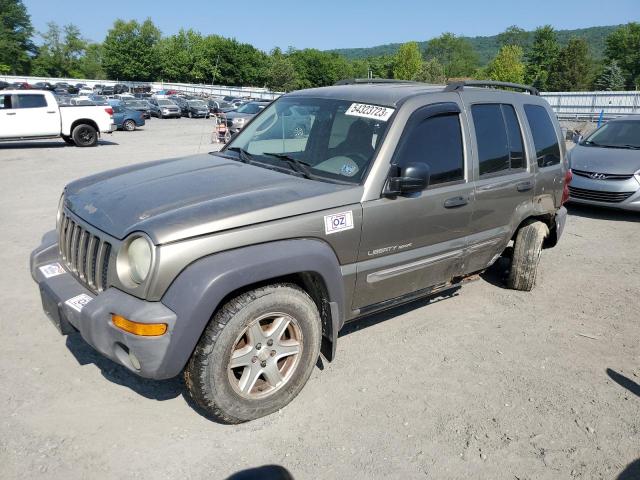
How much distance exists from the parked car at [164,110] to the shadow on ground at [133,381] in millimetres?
34570

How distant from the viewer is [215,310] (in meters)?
2.93

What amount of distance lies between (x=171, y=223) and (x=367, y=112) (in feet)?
5.61

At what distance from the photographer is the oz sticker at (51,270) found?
11.3 feet

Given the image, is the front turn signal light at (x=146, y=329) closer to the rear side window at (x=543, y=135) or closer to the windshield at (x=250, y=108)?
the rear side window at (x=543, y=135)

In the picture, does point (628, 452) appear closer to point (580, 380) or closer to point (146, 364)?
point (580, 380)

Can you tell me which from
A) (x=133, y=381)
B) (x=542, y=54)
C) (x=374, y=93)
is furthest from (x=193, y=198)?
(x=542, y=54)

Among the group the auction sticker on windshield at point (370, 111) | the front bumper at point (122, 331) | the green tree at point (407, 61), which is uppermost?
the green tree at point (407, 61)

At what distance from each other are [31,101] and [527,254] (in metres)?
16.0

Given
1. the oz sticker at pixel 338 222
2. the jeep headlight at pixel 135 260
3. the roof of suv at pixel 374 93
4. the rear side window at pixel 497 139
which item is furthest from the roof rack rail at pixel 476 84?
the jeep headlight at pixel 135 260

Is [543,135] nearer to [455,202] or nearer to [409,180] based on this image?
[455,202]

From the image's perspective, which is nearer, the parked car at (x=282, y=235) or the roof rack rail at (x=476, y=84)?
the parked car at (x=282, y=235)

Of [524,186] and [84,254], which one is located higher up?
[524,186]

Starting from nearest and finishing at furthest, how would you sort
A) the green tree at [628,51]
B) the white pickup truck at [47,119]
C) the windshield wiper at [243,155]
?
the windshield wiper at [243,155], the white pickup truck at [47,119], the green tree at [628,51]

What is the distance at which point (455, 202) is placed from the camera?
397cm
